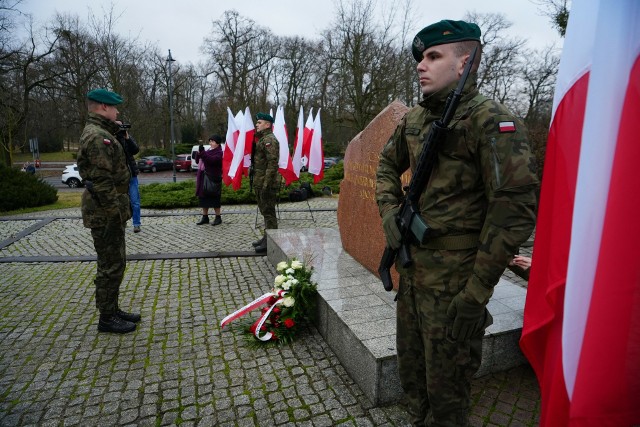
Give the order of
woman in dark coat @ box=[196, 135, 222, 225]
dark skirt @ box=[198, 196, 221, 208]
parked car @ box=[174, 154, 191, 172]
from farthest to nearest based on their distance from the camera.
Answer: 1. parked car @ box=[174, 154, 191, 172]
2. dark skirt @ box=[198, 196, 221, 208]
3. woman in dark coat @ box=[196, 135, 222, 225]

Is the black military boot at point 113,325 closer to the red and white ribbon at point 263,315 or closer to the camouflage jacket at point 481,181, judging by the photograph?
the red and white ribbon at point 263,315

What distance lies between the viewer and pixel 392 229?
2.05 metres

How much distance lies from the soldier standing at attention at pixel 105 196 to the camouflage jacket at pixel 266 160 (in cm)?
291

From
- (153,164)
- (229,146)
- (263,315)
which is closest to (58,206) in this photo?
(229,146)

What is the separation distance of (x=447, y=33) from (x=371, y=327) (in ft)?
7.03

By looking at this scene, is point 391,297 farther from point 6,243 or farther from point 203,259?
point 6,243

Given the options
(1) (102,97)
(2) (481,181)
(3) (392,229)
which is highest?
(1) (102,97)

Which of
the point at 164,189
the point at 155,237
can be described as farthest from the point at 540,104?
the point at 155,237

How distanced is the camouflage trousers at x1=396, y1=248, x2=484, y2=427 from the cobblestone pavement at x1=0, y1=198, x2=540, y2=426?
75 cm

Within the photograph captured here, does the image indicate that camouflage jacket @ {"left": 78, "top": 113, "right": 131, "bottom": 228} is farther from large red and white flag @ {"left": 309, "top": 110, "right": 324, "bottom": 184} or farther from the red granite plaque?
large red and white flag @ {"left": 309, "top": 110, "right": 324, "bottom": 184}

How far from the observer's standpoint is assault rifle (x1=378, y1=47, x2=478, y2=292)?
5.56ft

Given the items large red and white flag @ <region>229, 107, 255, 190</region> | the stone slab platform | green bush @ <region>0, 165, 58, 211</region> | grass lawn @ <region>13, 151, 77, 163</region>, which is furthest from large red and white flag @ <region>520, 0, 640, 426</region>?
grass lawn @ <region>13, 151, 77, 163</region>

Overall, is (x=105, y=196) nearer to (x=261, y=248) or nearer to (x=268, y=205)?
(x=261, y=248)

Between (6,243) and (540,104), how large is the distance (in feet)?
110
